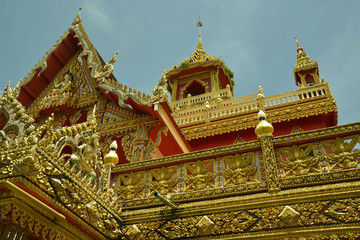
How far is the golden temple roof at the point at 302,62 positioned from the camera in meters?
13.0

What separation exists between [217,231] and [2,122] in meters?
3.13

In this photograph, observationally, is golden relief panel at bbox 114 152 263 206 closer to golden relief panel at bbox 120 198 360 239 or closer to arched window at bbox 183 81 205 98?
golden relief panel at bbox 120 198 360 239

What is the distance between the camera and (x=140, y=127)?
6.72m

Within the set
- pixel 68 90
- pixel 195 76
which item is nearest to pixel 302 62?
pixel 195 76

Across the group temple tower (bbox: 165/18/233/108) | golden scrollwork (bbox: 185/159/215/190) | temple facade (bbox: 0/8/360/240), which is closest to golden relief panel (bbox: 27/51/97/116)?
temple facade (bbox: 0/8/360/240)

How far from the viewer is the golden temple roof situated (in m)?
13.0

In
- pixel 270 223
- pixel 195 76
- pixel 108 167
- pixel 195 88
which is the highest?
pixel 195 76

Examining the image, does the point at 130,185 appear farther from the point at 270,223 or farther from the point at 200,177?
the point at 270,223

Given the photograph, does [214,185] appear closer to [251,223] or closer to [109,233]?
[251,223]

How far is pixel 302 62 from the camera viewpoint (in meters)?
13.4

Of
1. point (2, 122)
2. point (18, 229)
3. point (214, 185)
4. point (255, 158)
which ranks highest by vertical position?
point (2, 122)

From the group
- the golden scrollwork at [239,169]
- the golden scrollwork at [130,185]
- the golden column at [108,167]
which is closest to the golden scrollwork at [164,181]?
the golden scrollwork at [130,185]

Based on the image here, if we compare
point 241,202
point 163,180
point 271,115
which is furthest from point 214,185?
point 271,115

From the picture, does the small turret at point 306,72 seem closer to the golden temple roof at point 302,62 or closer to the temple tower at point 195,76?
the golden temple roof at point 302,62
